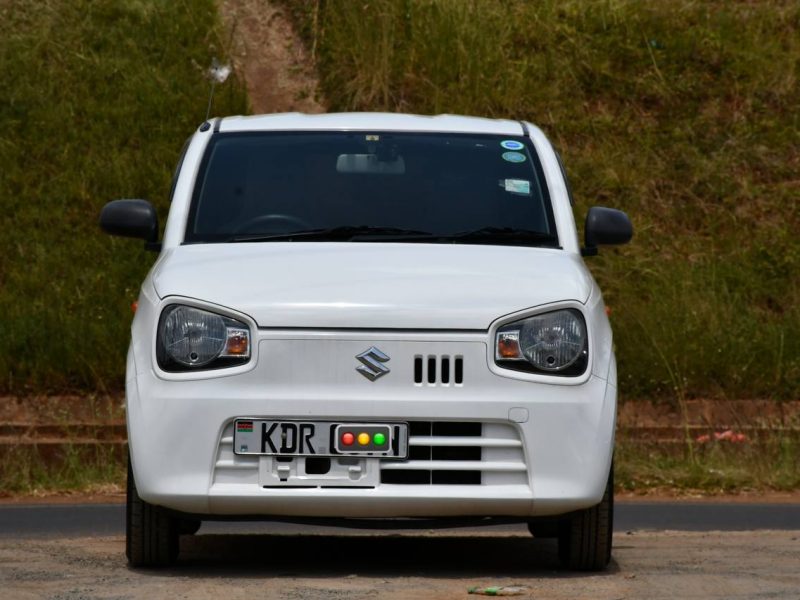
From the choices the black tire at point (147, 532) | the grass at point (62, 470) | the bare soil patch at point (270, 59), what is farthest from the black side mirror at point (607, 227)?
the bare soil patch at point (270, 59)

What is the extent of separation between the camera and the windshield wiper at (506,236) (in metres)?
7.23

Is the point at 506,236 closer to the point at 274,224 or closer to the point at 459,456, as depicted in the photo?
the point at 274,224

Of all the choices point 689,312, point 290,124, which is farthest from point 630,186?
point 290,124

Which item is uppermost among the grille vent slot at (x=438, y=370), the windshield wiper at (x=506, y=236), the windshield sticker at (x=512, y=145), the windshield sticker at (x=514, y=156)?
the windshield sticker at (x=512, y=145)

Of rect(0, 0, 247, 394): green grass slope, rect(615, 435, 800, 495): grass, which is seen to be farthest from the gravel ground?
rect(0, 0, 247, 394): green grass slope

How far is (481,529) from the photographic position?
32.5 feet

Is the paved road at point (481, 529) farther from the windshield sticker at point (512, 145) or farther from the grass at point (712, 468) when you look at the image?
the windshield sticker at point (512, 145)

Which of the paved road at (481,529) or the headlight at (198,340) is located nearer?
the headlight at (198,340)

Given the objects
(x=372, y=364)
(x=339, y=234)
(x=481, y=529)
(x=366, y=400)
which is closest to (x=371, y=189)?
(x=339, y=234)

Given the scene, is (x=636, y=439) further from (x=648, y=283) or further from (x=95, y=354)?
(x=95, y=354)

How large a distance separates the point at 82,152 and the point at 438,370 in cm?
1200

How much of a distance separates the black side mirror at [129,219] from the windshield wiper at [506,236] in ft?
4.03

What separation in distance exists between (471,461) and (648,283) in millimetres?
10093

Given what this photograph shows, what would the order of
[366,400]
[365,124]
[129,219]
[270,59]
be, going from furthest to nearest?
[270,59] < [365,124] < [129,219] < [366,400]
